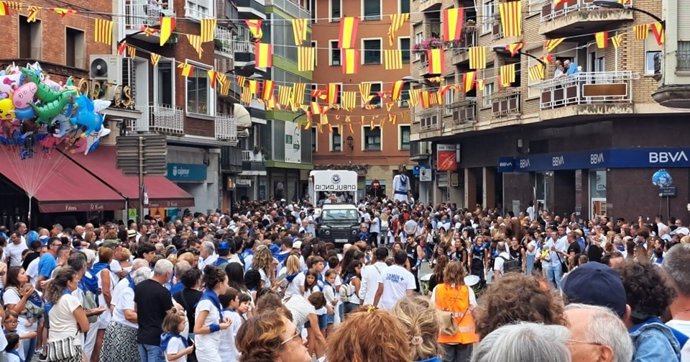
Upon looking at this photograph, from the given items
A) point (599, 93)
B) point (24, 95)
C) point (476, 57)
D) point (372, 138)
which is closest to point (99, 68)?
point (24, 95)

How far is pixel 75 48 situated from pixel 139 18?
288cm

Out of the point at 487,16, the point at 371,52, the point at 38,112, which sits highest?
the point at 371,52

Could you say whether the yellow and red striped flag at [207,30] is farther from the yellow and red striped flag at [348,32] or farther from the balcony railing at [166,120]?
the balcony railing at [166,120]

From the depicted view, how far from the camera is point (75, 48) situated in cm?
2914

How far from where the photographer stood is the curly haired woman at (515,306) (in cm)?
500

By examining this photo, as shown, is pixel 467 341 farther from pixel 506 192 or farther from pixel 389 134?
pixel 389 134

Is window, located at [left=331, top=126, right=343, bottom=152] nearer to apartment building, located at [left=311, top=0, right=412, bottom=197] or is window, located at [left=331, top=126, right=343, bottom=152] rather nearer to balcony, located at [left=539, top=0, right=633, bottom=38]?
apartment building, located at [left=311, top=0, right=412, bottom=197]

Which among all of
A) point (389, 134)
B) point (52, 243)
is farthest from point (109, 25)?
point (389, 134)

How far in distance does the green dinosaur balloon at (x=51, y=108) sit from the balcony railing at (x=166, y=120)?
1096 cm

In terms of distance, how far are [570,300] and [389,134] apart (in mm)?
63258

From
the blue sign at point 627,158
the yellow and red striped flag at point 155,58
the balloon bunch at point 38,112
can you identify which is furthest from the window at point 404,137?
the balloon bunch at point 38,112

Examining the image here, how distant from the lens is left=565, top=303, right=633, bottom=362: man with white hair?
4422 millimetres

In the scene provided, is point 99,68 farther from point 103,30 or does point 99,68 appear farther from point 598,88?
point 598,88

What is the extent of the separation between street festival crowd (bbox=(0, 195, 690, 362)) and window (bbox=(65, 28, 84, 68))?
6.86m
